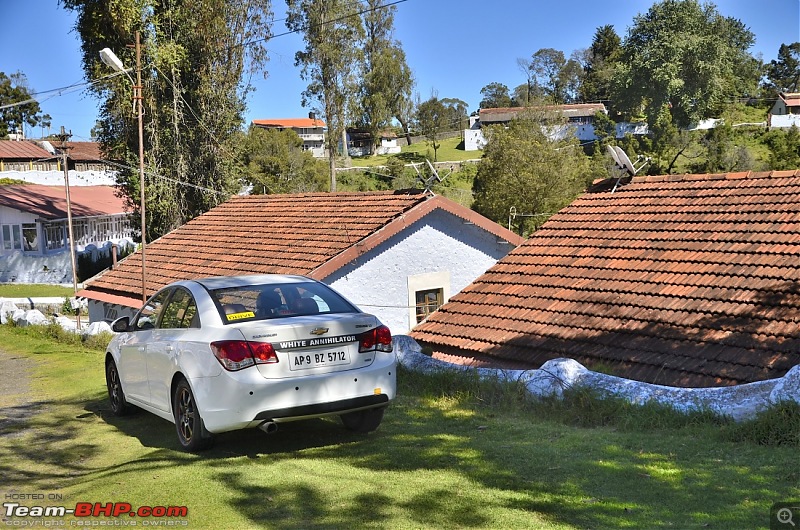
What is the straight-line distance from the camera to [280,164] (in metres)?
61.3

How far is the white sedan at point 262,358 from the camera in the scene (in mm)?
6070

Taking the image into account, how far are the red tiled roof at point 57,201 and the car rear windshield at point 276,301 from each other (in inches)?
1318

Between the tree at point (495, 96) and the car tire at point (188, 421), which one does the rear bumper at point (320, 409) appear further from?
the tree at point (495, 96)

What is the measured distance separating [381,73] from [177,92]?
44.1 metres

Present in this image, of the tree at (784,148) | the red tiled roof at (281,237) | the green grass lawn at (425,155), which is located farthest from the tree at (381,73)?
the red tiled roof at (281,237)

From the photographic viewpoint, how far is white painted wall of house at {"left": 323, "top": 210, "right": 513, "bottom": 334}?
1762 cm

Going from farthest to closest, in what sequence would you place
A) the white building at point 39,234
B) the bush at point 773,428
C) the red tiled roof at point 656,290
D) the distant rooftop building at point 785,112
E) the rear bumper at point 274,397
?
the distant rooftop building at point 785,112
the white building at point 39,234
the red tiled roof at point 656,290
the rear bumper at point 274,397
the bush at point 773,428

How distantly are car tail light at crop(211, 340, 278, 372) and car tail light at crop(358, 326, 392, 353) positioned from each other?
0.79m

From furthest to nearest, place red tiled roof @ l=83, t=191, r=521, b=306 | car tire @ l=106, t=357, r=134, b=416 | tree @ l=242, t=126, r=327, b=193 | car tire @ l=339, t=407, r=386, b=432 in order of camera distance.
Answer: tree @ l=242, t=126, r=327, b=193 < red tiled roof @ l=83, t=191, r=521, b=306 < car tire @ l=106, t=357, r=134, b=416 < car tire @ l=339, t=407, r=386, b=432

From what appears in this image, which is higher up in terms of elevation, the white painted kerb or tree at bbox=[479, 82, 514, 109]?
tree at bbox=[479, 82, 514, 109]

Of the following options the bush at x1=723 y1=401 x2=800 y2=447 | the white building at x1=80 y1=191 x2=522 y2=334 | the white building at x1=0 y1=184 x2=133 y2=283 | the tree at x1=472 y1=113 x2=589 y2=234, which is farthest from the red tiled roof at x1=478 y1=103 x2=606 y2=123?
the bush at x1=723 y1=401 x2=800 y2=447

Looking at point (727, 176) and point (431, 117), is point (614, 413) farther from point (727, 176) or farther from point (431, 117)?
point (431, 117)

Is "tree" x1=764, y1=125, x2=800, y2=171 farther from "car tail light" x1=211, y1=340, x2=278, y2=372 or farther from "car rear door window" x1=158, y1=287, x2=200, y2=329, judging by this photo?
"car tail light" x1=211, y1=340, x2=278, y2=372

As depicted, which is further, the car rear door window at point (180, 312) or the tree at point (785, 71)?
the tree at point (785, 71)
